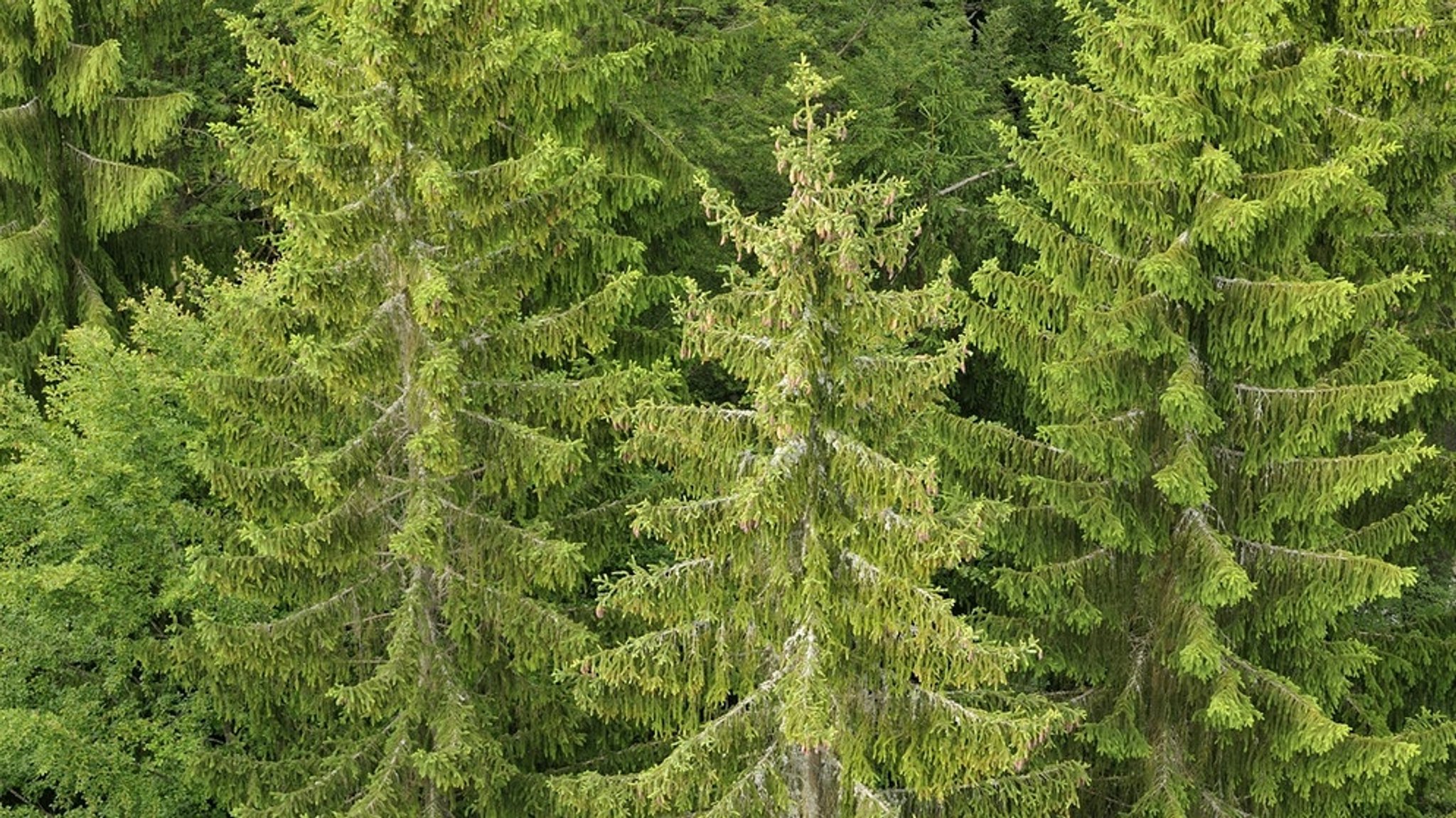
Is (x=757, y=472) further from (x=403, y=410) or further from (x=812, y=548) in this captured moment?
(x=403, y=410)

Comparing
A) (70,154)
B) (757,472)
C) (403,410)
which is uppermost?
(70,154)

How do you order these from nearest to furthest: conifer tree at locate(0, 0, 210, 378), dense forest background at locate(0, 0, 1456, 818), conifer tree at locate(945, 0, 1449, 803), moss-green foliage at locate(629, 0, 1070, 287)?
dense forest background at locate(0, 0, 1456, 818) < conifer tree at locate(945, 0, 1449, 803) < conifer tree at locate(0, 0, 210, 378) < moss-green foliage at locate(629, 0, 1070, 287)

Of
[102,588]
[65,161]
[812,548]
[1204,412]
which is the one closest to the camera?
[812,548]

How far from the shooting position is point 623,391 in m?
15.2

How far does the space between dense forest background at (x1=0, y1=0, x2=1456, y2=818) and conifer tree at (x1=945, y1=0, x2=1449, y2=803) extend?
4 centimetres

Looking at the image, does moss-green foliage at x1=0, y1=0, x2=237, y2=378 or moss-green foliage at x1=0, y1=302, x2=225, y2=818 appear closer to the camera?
moss-green foliage at x1=0, y1=302, x2=225, y2=818

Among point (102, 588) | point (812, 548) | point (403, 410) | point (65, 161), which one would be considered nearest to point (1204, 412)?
point (812, 548)

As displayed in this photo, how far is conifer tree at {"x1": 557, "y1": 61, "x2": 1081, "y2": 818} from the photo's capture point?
12.0 meters

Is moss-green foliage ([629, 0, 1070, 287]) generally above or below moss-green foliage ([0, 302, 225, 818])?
above

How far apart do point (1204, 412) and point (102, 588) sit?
10.2 meters

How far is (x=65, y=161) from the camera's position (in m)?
21.7

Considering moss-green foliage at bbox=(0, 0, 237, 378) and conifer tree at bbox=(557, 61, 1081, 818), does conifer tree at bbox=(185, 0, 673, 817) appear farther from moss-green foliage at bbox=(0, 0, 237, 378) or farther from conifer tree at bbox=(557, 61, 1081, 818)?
moss-green foliage at bbox=(0, 0, 237, 378)

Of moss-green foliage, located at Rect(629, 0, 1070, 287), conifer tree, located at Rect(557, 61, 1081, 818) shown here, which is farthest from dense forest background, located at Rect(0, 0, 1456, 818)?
moss-green foliage, located at Rect(629, 0, 1070, 287)

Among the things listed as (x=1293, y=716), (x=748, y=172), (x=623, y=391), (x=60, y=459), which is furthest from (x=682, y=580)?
(x=748, y=172)
